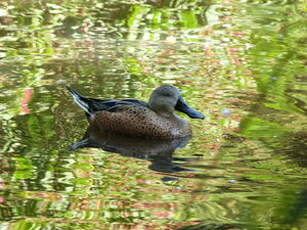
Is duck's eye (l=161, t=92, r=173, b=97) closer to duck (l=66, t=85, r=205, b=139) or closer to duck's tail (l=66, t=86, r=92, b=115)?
duck (l=66, t=85, r=205, b=139)

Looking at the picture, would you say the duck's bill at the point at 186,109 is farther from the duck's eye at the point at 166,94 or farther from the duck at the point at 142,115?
the duck's eye at the point at 166,94

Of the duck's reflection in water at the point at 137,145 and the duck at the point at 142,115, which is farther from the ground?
the duck at the point at 142,115

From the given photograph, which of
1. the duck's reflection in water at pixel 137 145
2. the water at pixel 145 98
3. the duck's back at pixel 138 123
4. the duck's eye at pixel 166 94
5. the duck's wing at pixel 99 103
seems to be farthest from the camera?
the duck's eye at pixel 166 94

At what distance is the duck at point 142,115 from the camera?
24.2 feet

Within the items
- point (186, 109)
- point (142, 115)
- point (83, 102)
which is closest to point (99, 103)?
point (83, 102)

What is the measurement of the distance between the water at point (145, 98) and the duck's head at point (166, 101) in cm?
30

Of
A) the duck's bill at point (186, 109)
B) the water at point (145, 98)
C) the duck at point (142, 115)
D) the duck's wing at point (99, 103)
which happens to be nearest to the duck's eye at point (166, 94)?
the duck at point (142, 115)

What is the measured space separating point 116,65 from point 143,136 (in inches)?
95.3

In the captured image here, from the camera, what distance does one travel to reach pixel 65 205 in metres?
4.64

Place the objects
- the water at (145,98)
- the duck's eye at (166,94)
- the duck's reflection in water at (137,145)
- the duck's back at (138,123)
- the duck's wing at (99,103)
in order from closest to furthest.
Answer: the water at (145,98) → the duck's reflection in water at (137,145) → the duck's back at (138,123) → the duck's wing at (99,103) → the duck's eye at (166,94)

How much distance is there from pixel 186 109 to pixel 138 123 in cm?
58

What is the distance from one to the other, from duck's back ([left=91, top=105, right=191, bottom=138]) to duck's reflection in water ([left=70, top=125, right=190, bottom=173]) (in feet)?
0.21

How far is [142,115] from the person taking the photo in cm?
741

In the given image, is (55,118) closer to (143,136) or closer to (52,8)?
(143,136)
